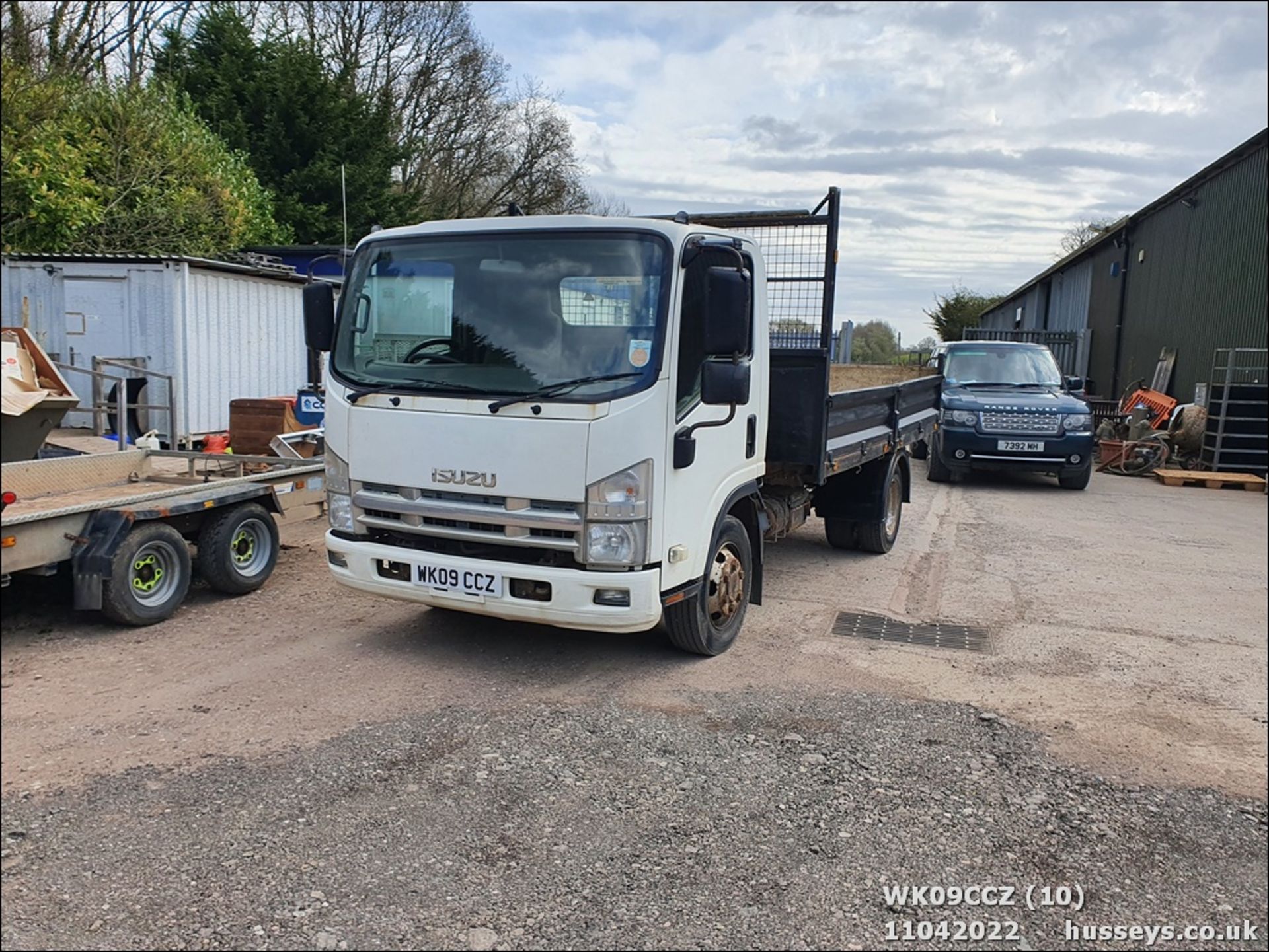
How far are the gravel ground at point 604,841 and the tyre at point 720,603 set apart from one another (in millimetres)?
810

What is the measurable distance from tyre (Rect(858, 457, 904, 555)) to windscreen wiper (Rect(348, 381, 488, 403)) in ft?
15.3

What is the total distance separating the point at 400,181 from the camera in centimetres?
2809

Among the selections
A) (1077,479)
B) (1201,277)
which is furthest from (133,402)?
(1201,277)

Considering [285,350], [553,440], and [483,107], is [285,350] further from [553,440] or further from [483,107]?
[483,107]

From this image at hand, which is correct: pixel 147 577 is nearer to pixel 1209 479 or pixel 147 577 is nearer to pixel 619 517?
pixel 619 517

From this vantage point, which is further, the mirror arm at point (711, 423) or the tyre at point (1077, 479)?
the tyre at point (1077, 479)

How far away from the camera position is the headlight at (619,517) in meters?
4.43

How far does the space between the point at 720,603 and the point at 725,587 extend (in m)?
0.10

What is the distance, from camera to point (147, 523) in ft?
18.4

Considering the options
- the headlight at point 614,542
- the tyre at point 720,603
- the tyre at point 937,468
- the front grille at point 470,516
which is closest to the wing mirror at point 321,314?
the front grille at point 470,516

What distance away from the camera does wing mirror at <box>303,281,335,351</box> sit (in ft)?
16.9

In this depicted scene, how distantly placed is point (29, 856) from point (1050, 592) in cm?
652

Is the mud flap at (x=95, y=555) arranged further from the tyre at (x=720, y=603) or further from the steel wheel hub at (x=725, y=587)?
the steel wheel hub at (x=725, y=587)

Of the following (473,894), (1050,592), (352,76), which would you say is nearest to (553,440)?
(473,894)
